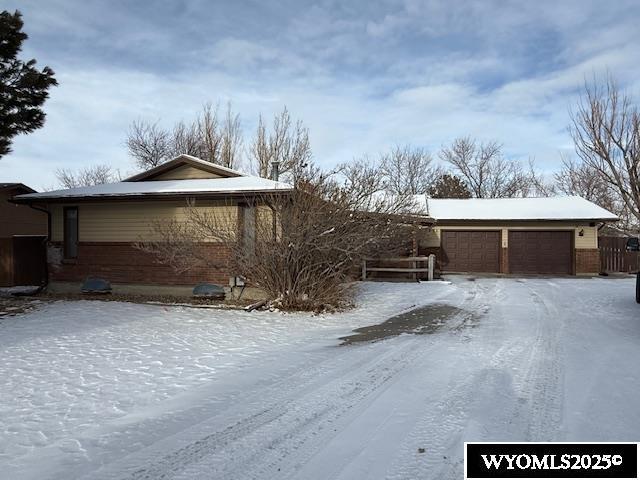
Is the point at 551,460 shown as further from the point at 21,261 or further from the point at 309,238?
the point at 21,261

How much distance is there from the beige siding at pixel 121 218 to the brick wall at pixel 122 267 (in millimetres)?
285

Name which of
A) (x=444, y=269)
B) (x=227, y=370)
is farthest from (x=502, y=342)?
(x=444, y=269)

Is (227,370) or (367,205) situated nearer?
(227,370)

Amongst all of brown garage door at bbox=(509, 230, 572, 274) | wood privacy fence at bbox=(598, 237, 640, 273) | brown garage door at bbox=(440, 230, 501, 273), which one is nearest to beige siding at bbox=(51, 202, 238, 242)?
brown garage door at bbox=(440, 230, 501, 273)

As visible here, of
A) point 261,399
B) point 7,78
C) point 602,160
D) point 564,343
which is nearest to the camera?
point 261,399

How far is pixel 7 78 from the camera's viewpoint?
1246 centimetres

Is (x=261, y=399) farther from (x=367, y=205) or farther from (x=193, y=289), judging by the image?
(x=193, y=289)

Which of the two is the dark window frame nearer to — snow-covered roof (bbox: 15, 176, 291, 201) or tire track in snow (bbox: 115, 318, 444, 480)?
snow-covered roof (bbox: 15, 176, 291, 201)

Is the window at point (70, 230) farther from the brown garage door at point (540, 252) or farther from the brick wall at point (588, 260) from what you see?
the brick wall at point (588, 260)

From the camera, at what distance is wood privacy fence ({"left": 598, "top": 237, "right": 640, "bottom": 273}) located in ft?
78.7

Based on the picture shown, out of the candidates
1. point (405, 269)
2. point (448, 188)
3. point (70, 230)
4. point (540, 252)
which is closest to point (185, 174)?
point (70, 230)

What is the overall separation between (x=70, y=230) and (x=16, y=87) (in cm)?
464

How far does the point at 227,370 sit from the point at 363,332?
132 inches

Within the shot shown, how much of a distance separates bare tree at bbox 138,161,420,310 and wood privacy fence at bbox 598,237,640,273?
16.7 metres
